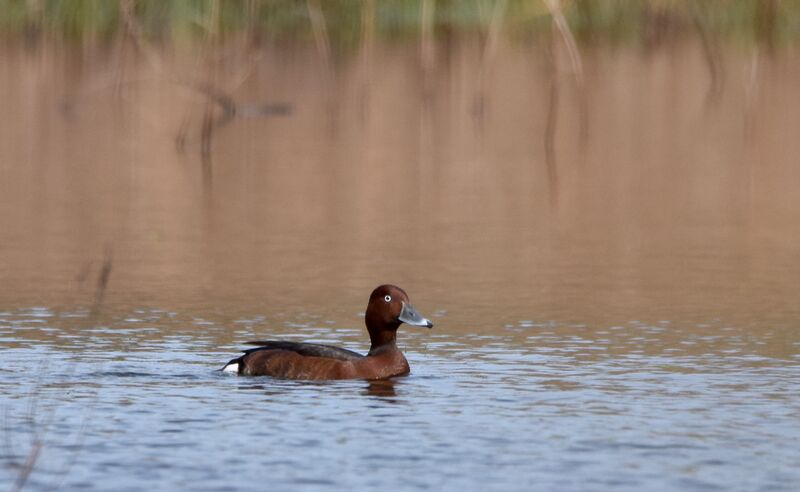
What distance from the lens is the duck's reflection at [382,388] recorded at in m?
10.5

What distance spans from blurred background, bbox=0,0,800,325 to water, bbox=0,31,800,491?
0.23 feet

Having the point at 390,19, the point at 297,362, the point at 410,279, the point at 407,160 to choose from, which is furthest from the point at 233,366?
the point at 390,19

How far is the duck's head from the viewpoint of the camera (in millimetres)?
11414

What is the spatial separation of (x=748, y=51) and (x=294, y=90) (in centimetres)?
899

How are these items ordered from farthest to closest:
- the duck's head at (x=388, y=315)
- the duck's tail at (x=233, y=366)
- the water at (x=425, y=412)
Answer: the duck's head at (x=388, y=315) → the duck's tail at (x=233, y=366) → the water at (x=425, y=412)

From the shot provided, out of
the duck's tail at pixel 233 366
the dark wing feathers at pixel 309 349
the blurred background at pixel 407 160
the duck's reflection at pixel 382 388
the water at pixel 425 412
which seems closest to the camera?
the water at pixel 425 412

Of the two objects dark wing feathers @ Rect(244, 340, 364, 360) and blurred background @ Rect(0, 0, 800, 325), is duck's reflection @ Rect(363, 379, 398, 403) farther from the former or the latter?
blurred background @ Rect(0, 0, 800, 325)

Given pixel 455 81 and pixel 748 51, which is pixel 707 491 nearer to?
pixel 455 81

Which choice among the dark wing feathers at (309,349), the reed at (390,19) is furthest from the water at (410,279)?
the reed at (390,19)

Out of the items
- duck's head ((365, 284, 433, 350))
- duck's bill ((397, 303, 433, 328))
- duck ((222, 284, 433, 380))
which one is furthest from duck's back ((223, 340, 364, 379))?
duck's bill ((397, 303, 433, 328))

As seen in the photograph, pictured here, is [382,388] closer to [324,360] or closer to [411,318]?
[324,360]

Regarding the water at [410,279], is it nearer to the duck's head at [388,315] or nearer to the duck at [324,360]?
the duck at [324,360]

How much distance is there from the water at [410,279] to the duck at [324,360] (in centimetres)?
12

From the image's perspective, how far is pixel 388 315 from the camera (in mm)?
11516
